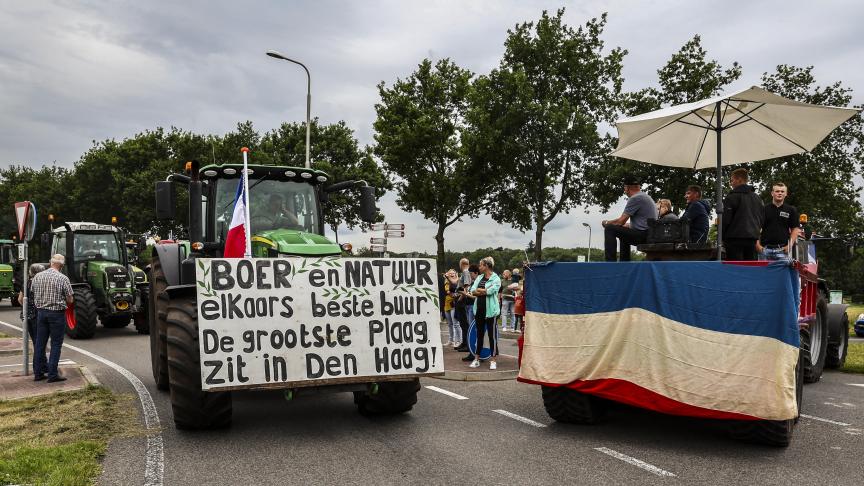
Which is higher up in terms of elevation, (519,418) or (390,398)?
(390,398)

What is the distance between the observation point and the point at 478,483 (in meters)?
5.11

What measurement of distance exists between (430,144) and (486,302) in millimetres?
20682

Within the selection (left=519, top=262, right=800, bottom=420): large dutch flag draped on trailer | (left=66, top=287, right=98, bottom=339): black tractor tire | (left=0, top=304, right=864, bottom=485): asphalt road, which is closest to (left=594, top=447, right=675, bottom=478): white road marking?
(left=0, top=304, right=864, bottom=485): asphalt road

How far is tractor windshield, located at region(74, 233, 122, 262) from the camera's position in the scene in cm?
1766

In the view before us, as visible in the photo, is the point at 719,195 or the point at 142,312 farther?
the point at 142,312

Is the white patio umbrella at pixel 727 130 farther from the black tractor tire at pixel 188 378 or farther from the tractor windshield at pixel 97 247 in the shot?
the tractor windshield at pixel 97 247

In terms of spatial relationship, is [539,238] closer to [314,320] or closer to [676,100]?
[676,100]

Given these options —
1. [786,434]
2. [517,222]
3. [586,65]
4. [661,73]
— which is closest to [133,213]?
[517,222]

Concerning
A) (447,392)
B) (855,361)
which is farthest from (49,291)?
(855,361)

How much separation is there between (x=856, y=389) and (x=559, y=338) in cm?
→ 536

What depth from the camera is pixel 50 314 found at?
9961mm

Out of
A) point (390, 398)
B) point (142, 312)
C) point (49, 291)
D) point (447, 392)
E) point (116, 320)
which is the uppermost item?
point (49, 291)

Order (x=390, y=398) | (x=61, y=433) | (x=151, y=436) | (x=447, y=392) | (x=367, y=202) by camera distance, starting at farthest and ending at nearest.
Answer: (x=447, y=392) < (x=367, y=202) < (x=390, y=398) < (x=61, y=433) < (x=151, y=436)

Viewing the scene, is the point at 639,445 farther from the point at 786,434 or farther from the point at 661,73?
the point at 661,73
